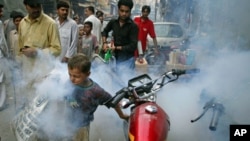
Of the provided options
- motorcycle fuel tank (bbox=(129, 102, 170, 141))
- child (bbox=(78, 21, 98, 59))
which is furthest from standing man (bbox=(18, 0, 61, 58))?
child (bbox=(78, 21, 98, 59))

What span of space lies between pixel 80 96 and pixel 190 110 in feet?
8.71

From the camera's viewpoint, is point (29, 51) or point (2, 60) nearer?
point (29, 51)

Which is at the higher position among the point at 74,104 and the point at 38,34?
the point at 38,34

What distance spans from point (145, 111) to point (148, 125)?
150 mm

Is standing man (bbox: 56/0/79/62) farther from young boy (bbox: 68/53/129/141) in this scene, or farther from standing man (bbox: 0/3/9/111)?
young boy (bbox: 68/53/129/141)

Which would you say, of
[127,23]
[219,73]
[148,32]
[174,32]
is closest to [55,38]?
[127,23]

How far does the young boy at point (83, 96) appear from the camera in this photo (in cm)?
292

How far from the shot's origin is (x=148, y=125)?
94.1 inches

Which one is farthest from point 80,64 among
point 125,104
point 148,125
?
point 148,125

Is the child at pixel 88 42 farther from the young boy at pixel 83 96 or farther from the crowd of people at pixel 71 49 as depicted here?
the young boy at pixel 83 96

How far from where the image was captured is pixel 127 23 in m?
5.51

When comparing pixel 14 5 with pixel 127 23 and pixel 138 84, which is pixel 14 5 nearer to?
pixel 127 23

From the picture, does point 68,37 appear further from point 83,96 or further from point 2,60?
point 83,96

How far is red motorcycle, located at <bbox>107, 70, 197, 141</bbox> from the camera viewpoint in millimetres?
2373
